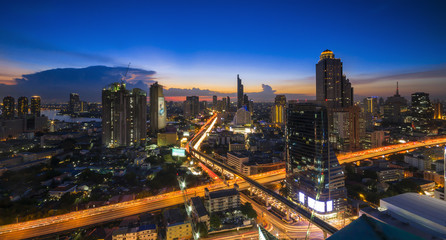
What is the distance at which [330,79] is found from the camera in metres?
26.3

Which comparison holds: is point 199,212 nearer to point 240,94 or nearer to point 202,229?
point 202,229

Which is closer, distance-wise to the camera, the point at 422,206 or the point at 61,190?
the point at 422,206

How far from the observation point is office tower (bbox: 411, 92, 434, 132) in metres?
30.6

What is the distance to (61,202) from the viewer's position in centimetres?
1048

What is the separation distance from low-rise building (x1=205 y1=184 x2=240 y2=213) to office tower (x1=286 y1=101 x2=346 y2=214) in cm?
329

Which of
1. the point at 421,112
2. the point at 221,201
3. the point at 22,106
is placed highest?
the point at 22,106

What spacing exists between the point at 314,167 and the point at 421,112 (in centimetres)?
3283

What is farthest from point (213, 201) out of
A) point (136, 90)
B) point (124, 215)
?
point (136, 90)

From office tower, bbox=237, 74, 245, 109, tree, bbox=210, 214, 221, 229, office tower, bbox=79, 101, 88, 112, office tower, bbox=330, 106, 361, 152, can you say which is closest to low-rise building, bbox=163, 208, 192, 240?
tree, bbox=210, 214, 221, 229

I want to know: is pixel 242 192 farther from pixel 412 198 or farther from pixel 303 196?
pixel 412 198

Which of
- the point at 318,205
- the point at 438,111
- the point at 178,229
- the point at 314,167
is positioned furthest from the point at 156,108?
the point at 438,111

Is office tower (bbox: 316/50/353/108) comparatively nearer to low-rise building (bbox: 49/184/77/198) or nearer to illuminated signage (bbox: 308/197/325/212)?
illuminated signage (bbox: 308/197/325/212)

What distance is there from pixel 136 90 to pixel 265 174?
18729mm

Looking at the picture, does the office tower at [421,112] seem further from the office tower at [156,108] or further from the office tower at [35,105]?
the office tower at [35,105]
